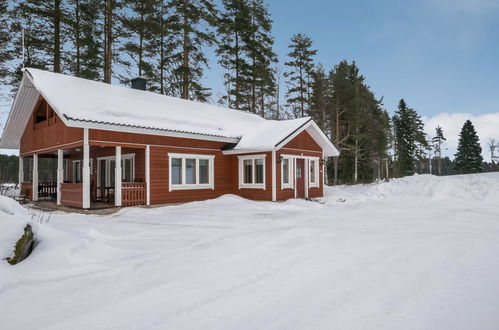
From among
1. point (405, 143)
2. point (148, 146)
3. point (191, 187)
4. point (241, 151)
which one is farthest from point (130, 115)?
point (405, 143)

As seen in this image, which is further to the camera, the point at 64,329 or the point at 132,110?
the point at 132,110

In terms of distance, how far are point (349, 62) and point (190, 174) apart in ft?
84.2

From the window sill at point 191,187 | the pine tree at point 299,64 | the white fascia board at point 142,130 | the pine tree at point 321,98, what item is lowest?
the window sill at point 191,187

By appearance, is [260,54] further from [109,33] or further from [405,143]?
[405,143]

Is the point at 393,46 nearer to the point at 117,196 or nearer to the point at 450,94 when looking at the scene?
the point at 450,94

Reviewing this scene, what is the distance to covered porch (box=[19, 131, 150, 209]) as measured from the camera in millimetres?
10906

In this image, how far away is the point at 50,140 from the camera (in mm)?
12930

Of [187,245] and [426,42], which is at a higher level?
[426,42]

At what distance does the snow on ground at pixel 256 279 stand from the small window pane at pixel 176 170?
5.66 metres

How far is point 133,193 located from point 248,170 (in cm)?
563

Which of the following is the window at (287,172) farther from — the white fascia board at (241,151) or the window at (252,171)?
the white fascia board at (241,151)

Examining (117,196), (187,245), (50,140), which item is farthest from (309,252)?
(50,140)

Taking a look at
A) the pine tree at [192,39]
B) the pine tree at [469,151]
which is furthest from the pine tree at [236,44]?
the pine tree at [469,151]

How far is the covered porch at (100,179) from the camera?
1091 centimetres
